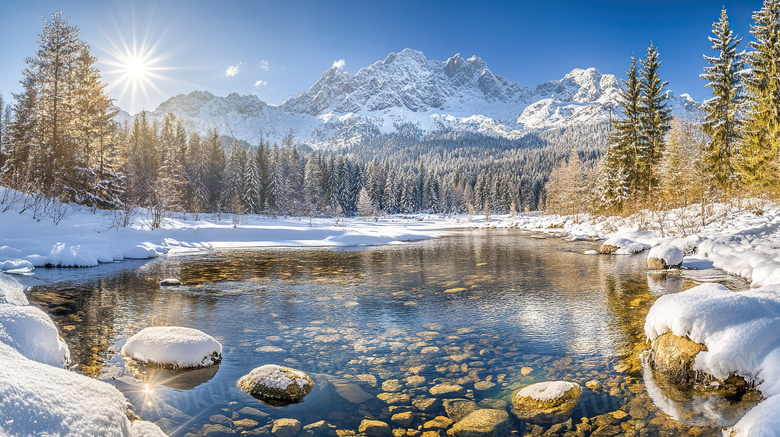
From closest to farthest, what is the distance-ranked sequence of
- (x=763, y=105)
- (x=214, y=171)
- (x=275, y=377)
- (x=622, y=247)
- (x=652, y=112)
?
(x=275, y=377), (x=622, y=247), (x=763, y=105), (x=652, y=112), (x=214, y=171)

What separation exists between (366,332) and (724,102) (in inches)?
1371

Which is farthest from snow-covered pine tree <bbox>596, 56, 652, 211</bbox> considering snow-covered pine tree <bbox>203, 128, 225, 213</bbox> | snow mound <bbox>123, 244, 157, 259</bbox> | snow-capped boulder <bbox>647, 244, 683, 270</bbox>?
snow-covered pine tree <bbox>203, 128, 225, 213</bbox>

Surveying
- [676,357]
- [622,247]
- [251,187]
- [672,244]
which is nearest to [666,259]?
[672,244]

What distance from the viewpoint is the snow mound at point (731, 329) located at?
17.3 feet

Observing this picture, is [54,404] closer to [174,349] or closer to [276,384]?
[276,384]

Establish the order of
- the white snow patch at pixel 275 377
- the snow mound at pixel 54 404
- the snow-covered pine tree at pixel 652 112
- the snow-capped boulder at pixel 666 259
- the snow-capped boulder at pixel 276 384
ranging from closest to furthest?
the snow mound at pixel 54 404
the snow-capped boulder at pixel 276 384
the white snow patch at pixel 275 377
the snow-capped boulder at pixel 666 259
the snow-covered pine tree at pixel 652 112

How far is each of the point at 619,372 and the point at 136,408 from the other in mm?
7355

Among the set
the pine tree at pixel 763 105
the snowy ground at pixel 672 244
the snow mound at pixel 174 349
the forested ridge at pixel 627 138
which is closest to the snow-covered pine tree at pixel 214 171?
the forested ridge at pixel 627 138

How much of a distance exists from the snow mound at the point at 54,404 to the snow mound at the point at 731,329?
284 inches

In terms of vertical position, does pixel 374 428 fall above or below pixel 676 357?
below

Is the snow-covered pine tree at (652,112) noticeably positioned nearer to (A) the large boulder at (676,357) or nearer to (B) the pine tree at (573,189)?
(B) the pine tree at (573,189)

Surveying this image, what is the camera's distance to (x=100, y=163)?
3167 cm

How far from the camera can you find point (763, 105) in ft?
87.0

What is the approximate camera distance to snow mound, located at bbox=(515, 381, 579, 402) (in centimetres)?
546
